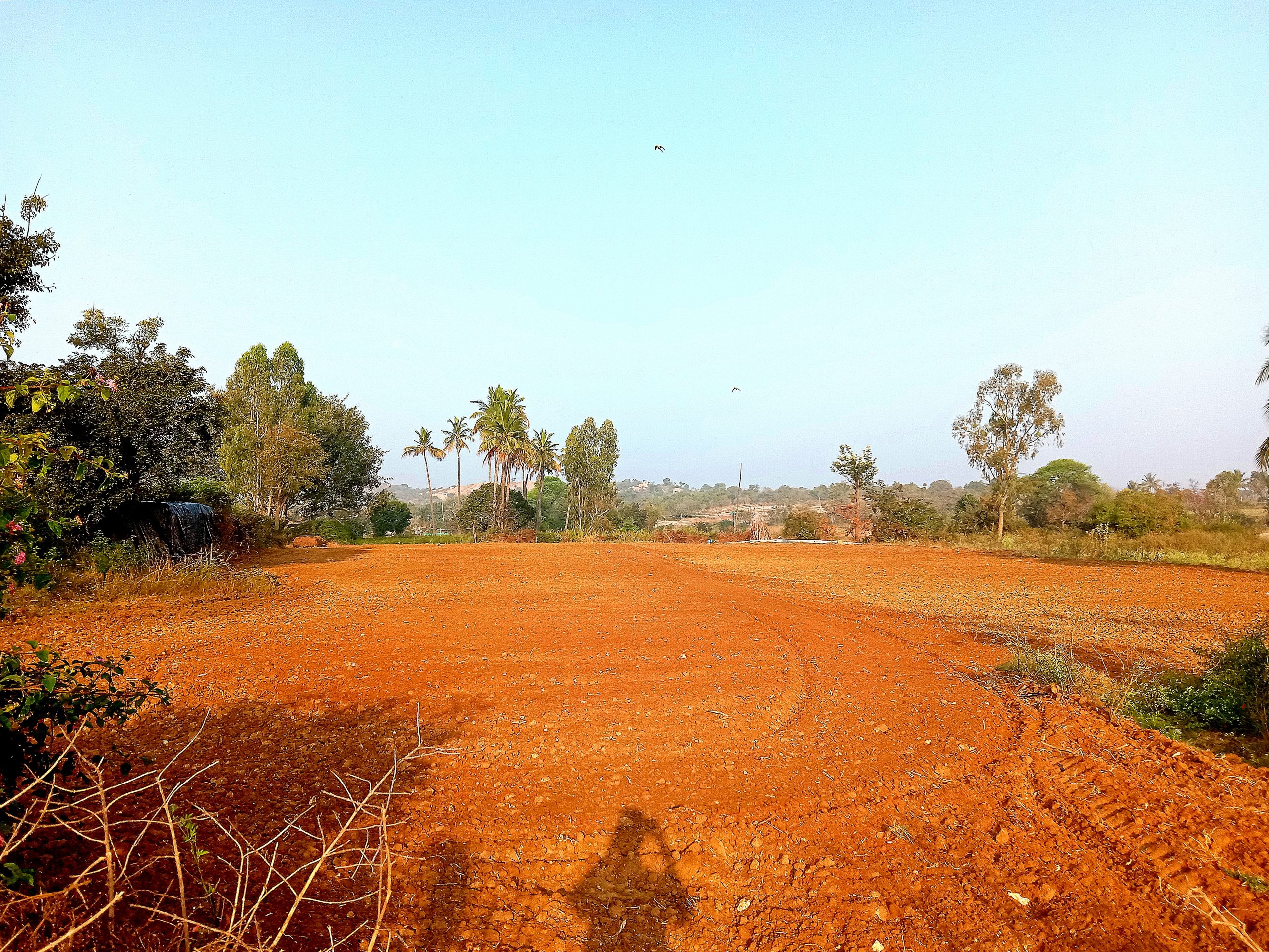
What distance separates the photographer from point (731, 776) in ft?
12.9

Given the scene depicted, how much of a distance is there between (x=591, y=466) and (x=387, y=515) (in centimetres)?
1377

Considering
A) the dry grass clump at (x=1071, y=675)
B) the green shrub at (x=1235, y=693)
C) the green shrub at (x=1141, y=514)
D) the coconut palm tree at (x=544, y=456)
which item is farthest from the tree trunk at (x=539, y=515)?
the green shrub at (x=1235, y=693)

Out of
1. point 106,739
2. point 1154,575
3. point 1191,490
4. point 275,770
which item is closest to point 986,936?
point 275,770

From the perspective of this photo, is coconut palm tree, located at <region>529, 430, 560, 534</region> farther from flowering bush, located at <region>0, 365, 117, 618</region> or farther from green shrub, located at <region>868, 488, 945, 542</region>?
flowering bush, located at <region>0, 365, 117, 618</region>

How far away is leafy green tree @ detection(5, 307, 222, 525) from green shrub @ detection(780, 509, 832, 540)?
2471 centimetres

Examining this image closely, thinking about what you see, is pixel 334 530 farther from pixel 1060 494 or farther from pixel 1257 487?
pixel 1257 487

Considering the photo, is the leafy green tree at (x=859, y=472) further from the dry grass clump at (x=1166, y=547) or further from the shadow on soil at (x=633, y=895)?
the shadow on soil at (x=633, y=895)

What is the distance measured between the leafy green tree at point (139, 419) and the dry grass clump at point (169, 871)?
802 cm

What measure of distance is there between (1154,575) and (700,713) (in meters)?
12.9

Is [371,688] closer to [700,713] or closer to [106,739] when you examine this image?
[106,739]

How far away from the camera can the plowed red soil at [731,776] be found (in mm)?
2721

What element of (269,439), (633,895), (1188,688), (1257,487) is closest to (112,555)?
(633,895)

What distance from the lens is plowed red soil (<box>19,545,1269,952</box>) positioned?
2721mm

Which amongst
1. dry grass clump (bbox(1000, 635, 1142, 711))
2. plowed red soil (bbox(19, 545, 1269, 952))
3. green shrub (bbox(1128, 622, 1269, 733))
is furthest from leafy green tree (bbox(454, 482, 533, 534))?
green shrub (bbox(1128, 622, 1269, 733))
